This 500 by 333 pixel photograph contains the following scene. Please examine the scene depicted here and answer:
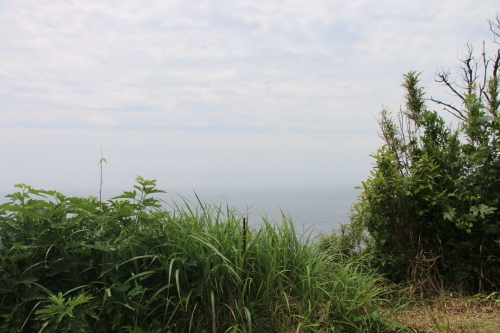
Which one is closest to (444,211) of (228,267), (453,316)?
(453,316)

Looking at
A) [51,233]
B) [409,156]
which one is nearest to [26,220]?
[51,233]

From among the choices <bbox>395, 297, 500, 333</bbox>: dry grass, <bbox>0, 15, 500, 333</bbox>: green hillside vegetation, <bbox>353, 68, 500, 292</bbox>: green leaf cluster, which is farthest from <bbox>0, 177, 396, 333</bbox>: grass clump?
<bbox>353, 68, 500, 292</bbox>: green leaf cluster

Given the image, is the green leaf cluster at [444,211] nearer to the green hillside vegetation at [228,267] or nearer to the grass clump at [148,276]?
the green hillside vegetation at [228,267]

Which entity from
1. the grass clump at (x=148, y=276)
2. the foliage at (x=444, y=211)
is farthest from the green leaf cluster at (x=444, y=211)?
the grass clump at (x=148, y=276)

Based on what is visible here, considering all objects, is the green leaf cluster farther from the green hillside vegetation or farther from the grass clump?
the grass clump

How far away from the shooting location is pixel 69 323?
2.29 meters

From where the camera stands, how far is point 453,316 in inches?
139

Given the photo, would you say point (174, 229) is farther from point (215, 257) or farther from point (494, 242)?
point (494, 242)

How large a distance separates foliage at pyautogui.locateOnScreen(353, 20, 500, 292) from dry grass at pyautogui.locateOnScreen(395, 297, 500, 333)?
0.84 ft

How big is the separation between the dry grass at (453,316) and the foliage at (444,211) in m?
0.26

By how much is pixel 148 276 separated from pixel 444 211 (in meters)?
3.19

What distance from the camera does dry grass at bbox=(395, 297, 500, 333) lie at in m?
3.16

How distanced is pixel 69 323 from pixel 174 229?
0.96 metres

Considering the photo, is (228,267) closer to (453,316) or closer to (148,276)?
(148,276)
